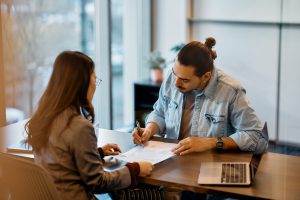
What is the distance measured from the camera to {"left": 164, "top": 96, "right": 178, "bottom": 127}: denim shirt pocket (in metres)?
2.50

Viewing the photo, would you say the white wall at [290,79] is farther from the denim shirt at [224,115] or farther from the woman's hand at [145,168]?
the woman's hand at [145,168]

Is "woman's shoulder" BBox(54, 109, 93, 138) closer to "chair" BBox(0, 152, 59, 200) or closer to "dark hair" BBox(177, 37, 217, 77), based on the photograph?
A: "chair" BBox(0, 152, 59, 200)

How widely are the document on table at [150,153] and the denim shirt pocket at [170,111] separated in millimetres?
241

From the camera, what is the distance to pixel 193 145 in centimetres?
213

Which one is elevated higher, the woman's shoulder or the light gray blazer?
the woman's shoulder

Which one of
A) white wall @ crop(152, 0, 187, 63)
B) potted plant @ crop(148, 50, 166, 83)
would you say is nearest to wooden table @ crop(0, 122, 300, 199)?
potted plant @ crop(148, 50, 166, 83)

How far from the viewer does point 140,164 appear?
6.25 ft

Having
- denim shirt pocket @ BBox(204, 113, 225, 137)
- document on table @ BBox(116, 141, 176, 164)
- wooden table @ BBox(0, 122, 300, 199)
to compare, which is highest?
denim shirt pocket @ BBox(204, 113, 225, 137)

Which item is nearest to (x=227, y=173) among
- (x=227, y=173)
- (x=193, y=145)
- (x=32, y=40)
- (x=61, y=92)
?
(x=227, y=173)

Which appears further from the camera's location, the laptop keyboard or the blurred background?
the blurred background

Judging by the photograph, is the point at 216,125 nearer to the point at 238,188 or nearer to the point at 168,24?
the point at 238,188

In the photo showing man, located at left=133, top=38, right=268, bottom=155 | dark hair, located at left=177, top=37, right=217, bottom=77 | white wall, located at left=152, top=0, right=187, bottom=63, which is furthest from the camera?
white wall, located at left=152, top=0, right=187, bottom=63

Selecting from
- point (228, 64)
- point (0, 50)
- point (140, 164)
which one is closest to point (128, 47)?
point (228, 64)

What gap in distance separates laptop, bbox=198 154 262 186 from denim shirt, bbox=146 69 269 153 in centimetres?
17
